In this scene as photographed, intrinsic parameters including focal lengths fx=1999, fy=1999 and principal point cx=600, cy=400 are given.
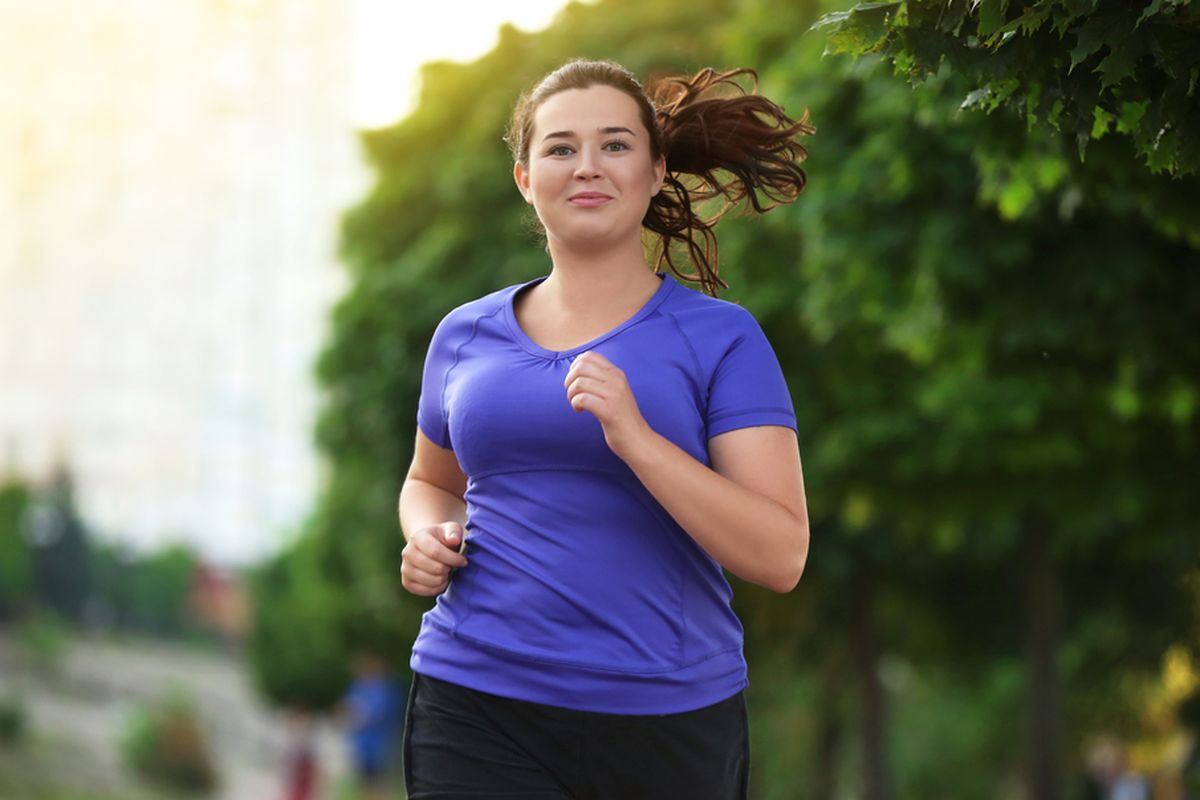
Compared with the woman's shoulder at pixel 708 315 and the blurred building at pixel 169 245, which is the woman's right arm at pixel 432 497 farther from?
the blurred building at pixel 169 245

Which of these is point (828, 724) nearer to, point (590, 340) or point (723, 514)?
point (590, 340)

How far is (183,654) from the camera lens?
172 feet

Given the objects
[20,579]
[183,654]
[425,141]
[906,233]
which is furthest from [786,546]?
[183,654]

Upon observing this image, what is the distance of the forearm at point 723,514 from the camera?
3.02 m

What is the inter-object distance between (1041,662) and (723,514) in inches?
594

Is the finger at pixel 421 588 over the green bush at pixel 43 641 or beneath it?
over

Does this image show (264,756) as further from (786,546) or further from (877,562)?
(786,546)

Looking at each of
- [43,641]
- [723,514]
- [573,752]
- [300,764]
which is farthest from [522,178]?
[43,641]

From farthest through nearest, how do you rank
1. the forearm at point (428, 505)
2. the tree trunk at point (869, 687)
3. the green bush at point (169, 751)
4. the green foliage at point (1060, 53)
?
the green bush at point (169, 751) → the tree trunk at point (869, 687) → the green foliage at point (1060, 53) → the forearm at point (428, 505)

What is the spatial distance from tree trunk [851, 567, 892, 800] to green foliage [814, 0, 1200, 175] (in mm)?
16632

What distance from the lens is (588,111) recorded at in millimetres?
3352

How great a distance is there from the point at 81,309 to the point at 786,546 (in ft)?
184

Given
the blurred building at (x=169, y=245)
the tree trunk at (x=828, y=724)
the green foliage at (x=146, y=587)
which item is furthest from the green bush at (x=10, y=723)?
the tree trunk at (x=828, y=724)

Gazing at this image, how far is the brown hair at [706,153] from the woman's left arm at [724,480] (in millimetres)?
606
